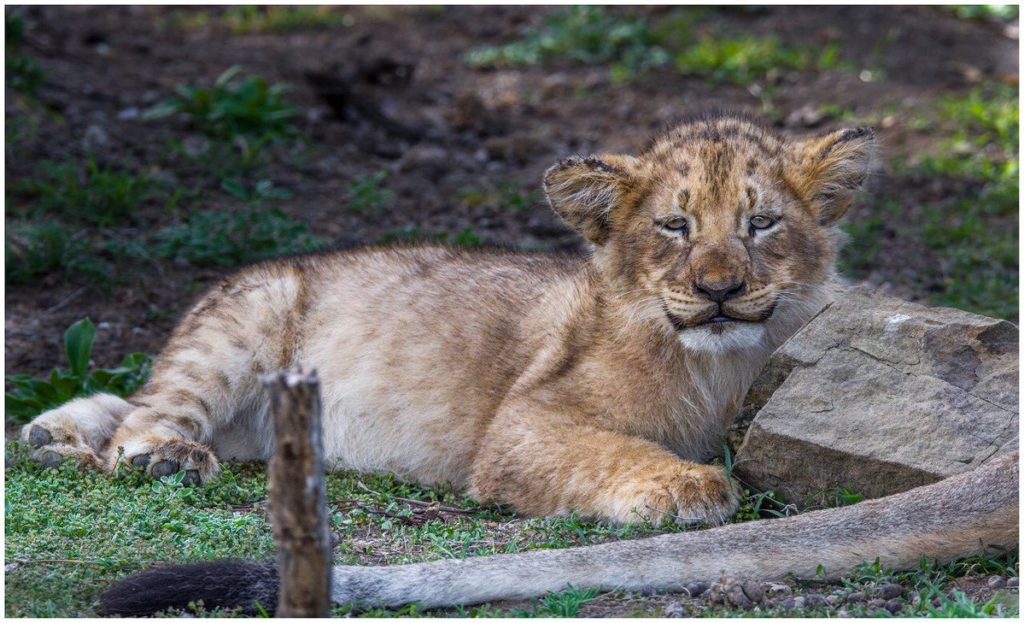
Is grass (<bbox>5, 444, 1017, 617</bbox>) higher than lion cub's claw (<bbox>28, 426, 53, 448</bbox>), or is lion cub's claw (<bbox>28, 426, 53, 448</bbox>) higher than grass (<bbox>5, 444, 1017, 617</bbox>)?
lion cub's claw (<bbox>28, 426, 53, 448</bbox>)

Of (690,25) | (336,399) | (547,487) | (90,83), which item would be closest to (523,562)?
(547,487)

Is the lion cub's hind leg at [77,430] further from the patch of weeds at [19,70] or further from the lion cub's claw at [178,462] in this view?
the patch of weeds at [19,70]

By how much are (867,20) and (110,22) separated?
8383 mm

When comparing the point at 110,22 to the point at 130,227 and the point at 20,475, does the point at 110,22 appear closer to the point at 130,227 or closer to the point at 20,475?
the point at 130,227

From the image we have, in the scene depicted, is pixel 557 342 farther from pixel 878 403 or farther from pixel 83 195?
pixel 83 195

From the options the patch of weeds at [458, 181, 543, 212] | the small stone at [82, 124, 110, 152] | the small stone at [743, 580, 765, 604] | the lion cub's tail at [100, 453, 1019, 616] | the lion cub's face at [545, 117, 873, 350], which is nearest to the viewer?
the lion cub's tail at [100, 453, 1019, 616]

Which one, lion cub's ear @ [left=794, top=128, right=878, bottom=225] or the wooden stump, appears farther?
lion cub's ear @ [left=794, top=128, right=878, bottom=225]

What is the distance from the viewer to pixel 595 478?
226 inches

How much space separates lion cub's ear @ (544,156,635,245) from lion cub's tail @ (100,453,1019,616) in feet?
5.65

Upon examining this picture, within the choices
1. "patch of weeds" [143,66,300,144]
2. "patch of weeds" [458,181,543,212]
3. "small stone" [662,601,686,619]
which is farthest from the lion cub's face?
"patch of weeds" [143,66,300,144]

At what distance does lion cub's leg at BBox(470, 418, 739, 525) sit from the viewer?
5473 millimetres

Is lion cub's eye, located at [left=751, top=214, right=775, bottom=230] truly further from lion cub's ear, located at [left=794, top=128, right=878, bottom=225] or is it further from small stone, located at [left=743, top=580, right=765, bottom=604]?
small stone, located at [left=743, top=580, right=765, bottom=604]

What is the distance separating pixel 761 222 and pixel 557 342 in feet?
4.02

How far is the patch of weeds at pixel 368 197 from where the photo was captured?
10336 millimetres
